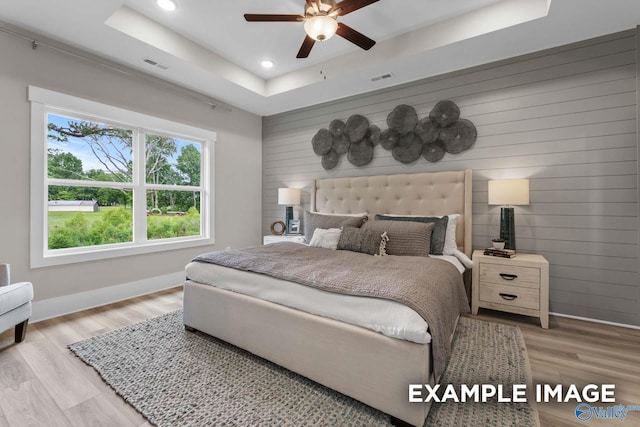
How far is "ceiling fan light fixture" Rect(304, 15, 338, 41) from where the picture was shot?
6.59 feet

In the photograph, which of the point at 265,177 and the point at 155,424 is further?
the point at 265,177

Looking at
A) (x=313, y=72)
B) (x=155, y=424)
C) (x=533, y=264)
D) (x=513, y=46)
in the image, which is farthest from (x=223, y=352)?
(x=513, y=46)

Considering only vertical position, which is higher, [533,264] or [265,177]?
[265,177]

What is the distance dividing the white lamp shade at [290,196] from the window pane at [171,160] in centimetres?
123

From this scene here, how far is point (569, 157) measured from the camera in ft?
8.98

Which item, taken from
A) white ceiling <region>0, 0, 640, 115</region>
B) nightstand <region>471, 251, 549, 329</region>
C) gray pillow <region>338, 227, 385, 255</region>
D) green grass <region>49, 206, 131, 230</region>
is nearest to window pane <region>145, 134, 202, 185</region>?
green grass <region>49, 206, 131, 230</region>

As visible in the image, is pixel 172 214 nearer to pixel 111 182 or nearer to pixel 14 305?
pixel 111 182

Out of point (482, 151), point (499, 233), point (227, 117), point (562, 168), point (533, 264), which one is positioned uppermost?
point (227, 117)

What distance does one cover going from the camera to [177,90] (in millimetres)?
3666

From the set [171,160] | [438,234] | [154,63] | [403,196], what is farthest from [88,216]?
[438,234]

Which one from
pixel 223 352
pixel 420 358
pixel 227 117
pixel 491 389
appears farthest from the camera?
pixel 227 117

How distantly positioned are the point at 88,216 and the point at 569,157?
492 cm

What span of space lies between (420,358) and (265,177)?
4.13 metres

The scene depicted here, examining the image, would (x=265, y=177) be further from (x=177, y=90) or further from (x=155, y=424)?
(x=155, y=424)
